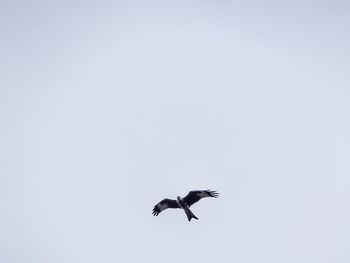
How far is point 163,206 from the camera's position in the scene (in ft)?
67.1

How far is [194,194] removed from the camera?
19531 mm

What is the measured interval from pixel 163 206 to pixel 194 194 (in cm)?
230
